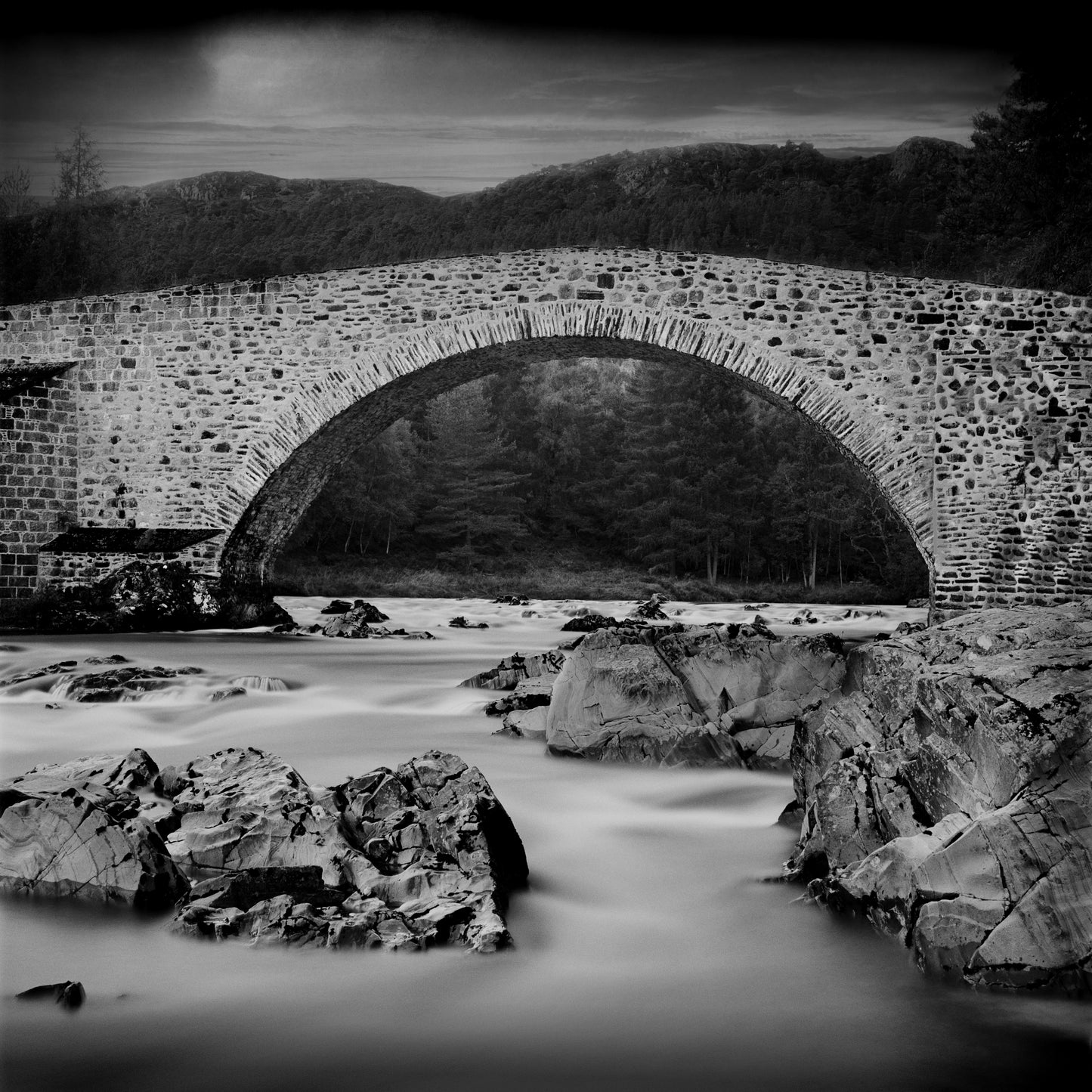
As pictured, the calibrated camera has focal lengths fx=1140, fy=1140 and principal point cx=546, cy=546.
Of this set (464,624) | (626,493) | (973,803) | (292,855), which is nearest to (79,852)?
(292,855)

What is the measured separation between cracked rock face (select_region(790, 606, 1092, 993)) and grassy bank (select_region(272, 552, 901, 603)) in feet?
57.0

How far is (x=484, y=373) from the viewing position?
46.9 feet

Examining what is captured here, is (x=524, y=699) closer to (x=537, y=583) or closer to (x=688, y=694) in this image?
(x=688, y=694)

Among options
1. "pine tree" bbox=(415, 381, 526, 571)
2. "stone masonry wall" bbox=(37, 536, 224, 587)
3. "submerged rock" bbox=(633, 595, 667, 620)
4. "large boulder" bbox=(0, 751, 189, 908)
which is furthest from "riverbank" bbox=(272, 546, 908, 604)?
"large boulder" bbox=(0, 751, 189, 908)

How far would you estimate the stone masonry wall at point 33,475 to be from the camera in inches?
518

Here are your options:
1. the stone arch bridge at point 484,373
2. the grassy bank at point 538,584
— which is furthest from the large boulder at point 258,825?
the grassy bank at point 538,584

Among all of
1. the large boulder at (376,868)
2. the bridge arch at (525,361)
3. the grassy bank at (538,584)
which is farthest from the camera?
the grassy bank at (538,584)

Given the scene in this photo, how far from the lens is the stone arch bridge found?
1130 centimetres

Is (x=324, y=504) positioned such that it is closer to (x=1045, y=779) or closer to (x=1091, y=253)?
(x=1091, y=253)

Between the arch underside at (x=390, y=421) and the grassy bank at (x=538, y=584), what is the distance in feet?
24.7

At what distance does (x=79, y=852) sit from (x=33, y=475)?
10929mm

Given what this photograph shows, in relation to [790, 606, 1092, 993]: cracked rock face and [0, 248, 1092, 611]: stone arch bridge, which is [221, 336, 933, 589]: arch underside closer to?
[0, 248, 1092, 611]: stone arch bridge

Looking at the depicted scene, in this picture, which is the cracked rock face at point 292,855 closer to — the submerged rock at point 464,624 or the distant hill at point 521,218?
the distant hill at point 521,218

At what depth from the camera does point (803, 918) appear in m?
3.86
